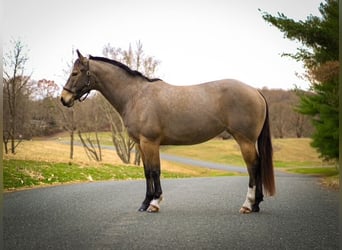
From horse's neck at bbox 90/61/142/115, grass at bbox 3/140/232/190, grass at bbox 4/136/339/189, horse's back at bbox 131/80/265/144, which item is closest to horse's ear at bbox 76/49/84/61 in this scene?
horse's neck at bbox 90/61/142/115

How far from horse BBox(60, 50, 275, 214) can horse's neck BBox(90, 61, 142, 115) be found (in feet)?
0.35

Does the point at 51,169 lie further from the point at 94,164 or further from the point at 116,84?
the point at 116,84

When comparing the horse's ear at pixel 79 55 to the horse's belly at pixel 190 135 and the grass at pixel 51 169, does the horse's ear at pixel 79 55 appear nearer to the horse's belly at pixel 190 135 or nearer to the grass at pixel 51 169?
the horse's belly at pixel 190 135

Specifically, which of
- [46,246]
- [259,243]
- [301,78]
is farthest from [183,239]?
[301,78]

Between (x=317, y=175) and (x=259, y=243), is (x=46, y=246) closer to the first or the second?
(x=259, y=243)

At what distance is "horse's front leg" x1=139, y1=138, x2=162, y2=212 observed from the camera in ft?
17.4

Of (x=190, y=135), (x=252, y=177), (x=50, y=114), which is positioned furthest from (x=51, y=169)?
(x=252, y=177)

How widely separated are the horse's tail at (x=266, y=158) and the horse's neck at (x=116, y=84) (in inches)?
83.8

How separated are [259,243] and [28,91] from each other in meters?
5.85

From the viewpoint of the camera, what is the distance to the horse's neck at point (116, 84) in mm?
5605

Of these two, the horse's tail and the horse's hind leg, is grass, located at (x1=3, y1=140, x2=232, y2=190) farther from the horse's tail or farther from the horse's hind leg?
the horse's tail

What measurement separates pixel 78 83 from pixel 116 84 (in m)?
0.63

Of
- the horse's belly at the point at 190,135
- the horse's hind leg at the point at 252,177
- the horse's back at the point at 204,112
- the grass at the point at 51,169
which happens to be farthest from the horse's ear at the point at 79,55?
the grass at the point at 51,169

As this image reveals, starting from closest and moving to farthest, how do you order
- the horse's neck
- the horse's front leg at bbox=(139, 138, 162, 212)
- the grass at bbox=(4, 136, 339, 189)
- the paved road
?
the paved road → the horse's front leg at bbox=(139, 138, 162, 212) → the horse's neck → the grass at bbox=(4, 136, 339, 189)
